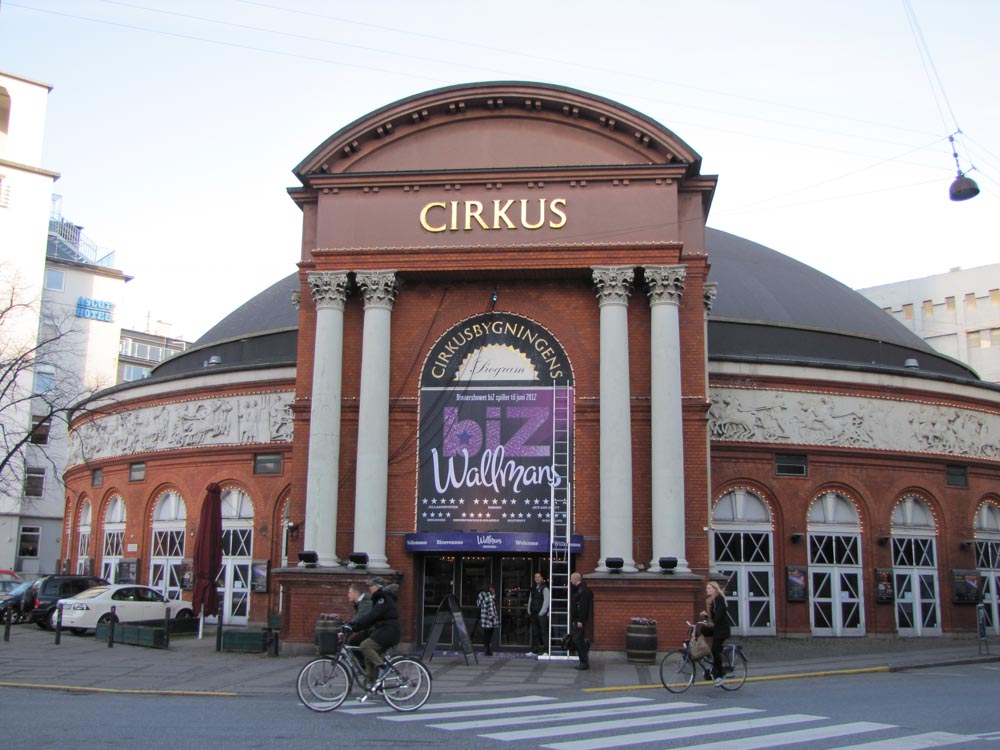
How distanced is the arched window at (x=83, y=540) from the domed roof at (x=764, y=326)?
6.48m

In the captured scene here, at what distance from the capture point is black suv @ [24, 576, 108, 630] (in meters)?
30.7

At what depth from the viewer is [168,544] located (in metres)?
36.2

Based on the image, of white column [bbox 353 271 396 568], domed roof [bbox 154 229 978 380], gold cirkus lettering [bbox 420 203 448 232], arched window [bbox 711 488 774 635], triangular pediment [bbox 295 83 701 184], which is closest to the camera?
white column [bbox 353 271 396 568]

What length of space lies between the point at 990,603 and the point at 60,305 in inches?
2562

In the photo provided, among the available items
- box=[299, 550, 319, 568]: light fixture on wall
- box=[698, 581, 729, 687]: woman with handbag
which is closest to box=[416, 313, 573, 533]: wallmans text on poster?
box=[299, 550, 319, 568]: light fixture on wall

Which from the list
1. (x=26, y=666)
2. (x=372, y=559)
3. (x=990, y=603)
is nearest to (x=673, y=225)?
(x=372, y=559)

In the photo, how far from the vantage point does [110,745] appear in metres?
11.1

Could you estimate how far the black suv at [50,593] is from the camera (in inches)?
1210

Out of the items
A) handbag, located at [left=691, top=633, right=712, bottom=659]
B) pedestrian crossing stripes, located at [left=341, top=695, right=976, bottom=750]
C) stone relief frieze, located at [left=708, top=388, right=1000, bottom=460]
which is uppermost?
stone relief frieze, located at [left=708, top=388, right=1000, bottom=460]

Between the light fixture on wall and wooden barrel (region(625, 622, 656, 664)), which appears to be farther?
the light fixture on wall

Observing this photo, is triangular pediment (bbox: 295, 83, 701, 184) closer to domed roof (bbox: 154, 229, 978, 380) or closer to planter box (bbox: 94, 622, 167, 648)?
domed roof (bbox: 154, 229, 978, 380)

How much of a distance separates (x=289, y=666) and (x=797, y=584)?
17.2 meters

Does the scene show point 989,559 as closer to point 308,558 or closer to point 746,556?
point 746,556

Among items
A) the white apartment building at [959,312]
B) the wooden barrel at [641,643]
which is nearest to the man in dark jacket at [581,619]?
the wooden barrel at [641,643]
